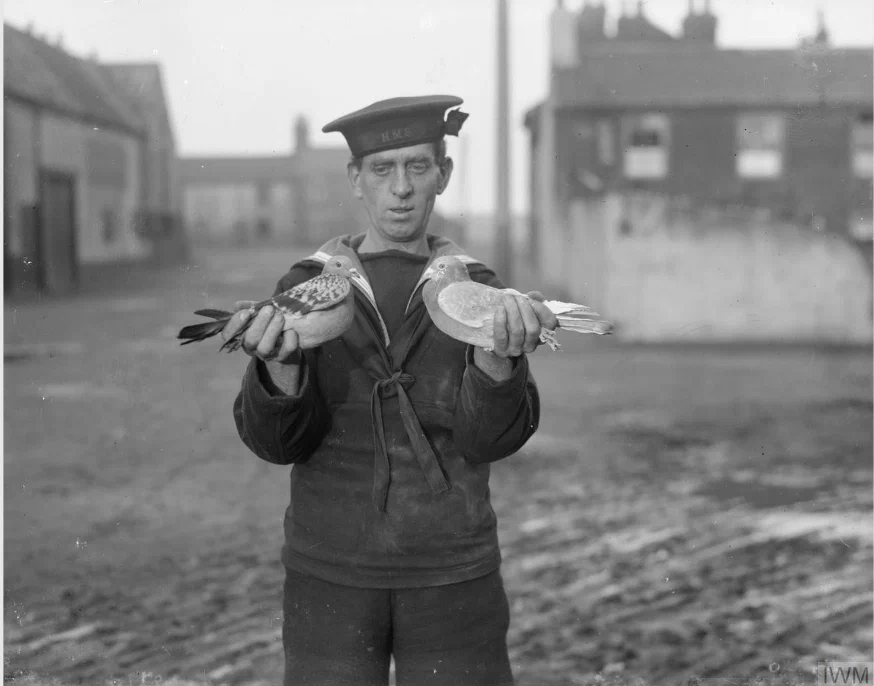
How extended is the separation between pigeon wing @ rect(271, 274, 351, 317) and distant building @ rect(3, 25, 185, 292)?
1437 mm

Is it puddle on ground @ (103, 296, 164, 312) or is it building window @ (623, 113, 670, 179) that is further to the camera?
building window @ (623, 113, 670, 179)

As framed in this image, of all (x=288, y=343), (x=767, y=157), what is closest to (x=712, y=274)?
(x=288, y=343)

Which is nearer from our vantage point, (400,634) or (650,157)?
(400,634)

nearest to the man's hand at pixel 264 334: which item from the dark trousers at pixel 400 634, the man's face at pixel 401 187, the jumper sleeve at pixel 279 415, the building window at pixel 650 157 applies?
the jumper sleeve at pixel 279 415

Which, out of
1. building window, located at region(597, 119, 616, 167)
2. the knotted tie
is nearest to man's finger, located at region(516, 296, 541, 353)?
the knotted tie

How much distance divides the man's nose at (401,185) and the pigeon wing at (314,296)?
0.92 ft

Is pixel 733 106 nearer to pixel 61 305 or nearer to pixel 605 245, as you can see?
pixel 605 245

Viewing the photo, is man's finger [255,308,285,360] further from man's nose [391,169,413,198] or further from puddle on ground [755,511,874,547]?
puddle on ground [755,511,874,547]

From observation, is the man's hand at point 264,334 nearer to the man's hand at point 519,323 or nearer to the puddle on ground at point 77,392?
the man's hand at point 519,323

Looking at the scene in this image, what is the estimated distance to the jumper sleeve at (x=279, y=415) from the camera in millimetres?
2326

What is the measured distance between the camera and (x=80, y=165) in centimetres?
1241

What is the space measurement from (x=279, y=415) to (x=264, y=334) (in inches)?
9.4

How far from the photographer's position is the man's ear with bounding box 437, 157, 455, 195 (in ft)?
8.49

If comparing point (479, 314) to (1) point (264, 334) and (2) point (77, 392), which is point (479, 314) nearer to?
(1) point (264, 334)
